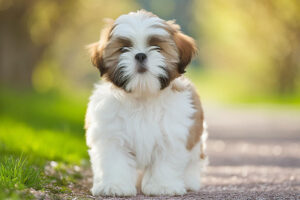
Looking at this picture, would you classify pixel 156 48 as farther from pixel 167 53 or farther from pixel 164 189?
pixel 164 189

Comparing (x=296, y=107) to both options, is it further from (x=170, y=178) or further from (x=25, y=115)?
(x=170, y=178)

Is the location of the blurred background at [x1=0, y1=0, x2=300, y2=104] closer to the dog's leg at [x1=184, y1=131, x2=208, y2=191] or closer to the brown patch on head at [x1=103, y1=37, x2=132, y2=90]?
the dog's leg at [x1=184, y1=131, x2=208, y2=191]

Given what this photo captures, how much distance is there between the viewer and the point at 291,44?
22078 mm

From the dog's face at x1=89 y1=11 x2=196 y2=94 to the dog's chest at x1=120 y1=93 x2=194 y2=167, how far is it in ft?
0.83

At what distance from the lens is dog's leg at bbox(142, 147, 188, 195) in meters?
4.48

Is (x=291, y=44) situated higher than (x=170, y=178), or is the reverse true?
(x=291, y=44)

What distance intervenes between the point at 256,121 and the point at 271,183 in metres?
9.47

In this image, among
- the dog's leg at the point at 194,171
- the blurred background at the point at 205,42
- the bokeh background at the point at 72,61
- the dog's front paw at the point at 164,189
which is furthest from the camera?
the blurred background at the point at 205,42

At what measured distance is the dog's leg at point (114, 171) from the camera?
4.38 metres

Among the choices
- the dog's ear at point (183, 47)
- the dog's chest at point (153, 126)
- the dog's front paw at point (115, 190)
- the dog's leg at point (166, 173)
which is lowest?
the dog's front paw at point (115, 190)

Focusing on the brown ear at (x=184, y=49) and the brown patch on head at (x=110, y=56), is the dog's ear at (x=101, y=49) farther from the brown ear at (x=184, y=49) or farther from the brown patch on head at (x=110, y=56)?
the brown ear at (x=184, y=49)

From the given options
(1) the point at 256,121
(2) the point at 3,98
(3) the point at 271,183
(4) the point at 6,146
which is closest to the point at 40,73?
(2) the point at 3,98

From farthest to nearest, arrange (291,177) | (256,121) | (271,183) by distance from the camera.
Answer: (256,121), (291,177), (271,183)

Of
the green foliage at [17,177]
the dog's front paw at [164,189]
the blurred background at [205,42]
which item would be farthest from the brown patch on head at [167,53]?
the blurred background at [205,42]
